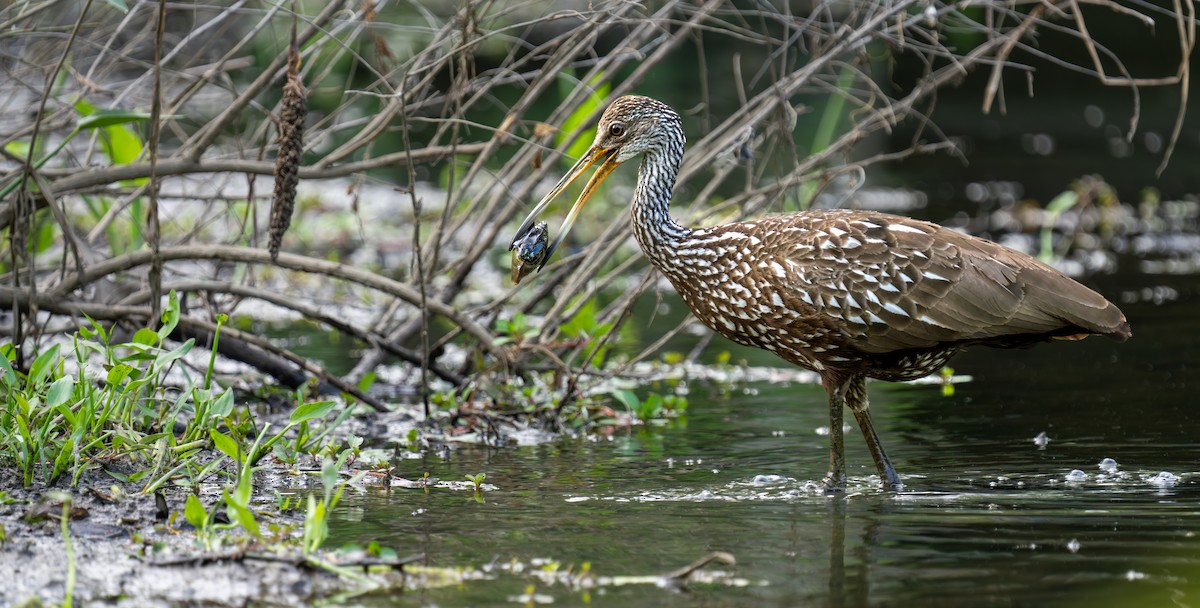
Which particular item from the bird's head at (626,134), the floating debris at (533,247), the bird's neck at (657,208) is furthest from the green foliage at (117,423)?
the bird's neck at (657,208)

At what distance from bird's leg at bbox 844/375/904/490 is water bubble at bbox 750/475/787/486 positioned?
1.49ft

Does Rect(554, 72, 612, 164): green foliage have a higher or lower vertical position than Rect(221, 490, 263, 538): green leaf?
higher

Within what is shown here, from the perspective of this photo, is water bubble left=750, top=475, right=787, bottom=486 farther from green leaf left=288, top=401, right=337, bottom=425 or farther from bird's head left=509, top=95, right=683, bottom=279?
green leaf left=288, top=401, right=337, bottom=425

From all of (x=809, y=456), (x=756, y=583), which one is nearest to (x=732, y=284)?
(x=809, y=456)

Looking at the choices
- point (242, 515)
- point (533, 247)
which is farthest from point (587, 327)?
point (242, 515)

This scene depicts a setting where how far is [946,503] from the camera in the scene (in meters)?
6.16

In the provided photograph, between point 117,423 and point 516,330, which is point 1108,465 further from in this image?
point 117,423

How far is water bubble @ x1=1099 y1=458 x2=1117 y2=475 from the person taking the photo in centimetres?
670

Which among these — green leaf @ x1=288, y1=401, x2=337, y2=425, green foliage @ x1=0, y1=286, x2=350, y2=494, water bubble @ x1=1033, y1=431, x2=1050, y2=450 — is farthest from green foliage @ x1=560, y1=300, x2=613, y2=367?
green leaf @ x1=288, y1=401, x2=337, y2=425

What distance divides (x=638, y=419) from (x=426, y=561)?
3.56 meters

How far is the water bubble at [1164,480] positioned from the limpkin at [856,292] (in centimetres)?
66

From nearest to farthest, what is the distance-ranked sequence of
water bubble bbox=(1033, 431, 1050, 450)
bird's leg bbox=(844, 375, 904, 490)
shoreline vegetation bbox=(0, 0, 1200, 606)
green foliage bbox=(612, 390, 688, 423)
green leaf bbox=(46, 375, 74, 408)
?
shoreline vegetation bbox=(0, 0, 1200, 606) → green leaf bbox=(46, 375, 74, 408) → bird's leg bbox=(844, 375, 904, 490) → water bubble bbox=(1033, 431, 1050, 450) → green foliage bbox=(612, 390, 688, 423)

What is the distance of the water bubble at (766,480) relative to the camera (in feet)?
22.1

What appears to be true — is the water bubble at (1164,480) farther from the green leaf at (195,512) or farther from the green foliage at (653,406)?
the green leaf at (195,512)
